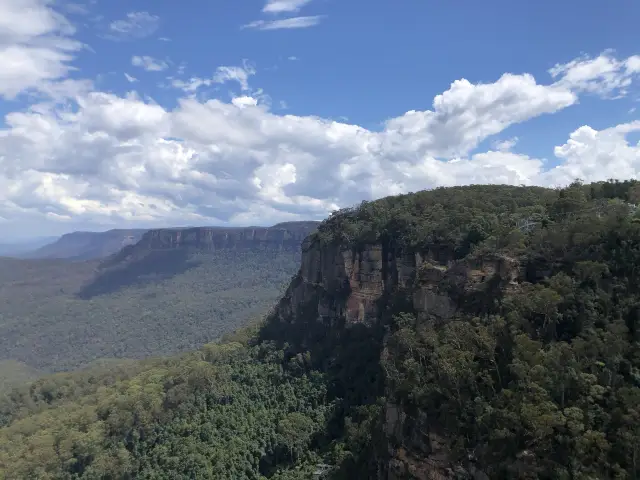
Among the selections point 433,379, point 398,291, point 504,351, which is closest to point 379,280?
point 398,291

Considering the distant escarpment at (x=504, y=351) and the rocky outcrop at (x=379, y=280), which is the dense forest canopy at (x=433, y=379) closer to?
the distant escarpment at (x=504, y=351)

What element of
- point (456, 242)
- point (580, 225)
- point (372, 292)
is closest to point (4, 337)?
point (372, 292)

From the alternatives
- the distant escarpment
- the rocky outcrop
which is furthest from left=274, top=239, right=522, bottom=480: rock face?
the distant escarpment

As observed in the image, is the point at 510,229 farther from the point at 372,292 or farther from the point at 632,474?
the point at 632,474

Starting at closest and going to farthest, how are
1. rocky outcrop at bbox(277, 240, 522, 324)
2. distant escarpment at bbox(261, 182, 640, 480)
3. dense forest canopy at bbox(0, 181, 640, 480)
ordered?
distant escarpment at bbox(261, 182, 640, 480), dense forest canopy at bbox(0, 181, 640, 480), rocky outcrop at bbox(277, 240, 522, 324)

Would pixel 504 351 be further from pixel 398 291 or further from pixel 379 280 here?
pixel 379 280

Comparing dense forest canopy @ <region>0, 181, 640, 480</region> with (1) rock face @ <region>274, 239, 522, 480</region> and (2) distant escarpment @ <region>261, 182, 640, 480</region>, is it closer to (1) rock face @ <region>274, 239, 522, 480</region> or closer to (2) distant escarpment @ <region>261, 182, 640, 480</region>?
(2) distant escarpment @ <region>261, 182, 640, 480</region>
